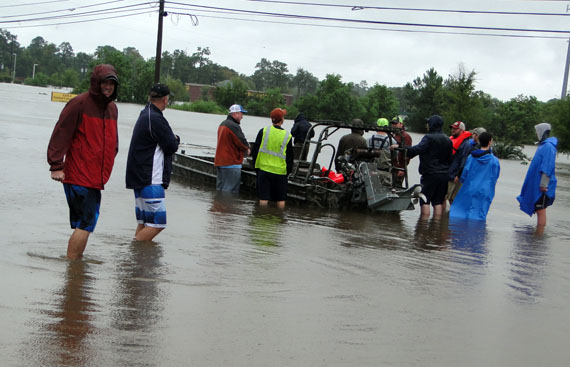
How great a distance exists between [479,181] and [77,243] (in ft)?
25.4

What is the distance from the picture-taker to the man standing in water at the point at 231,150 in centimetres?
1255

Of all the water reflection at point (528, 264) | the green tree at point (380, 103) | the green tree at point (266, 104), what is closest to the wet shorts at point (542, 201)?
the water reflection at point (528, 264)

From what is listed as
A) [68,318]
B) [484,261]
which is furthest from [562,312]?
[68,318]

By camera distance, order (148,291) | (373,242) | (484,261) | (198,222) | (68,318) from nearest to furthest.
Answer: (68,318), (148,291), (484,261), (373,242), (198,222)

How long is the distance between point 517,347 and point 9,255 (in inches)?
188

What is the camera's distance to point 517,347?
513 cm

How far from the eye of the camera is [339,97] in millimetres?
120750

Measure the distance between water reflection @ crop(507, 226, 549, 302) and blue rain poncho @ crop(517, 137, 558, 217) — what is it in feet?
1.88

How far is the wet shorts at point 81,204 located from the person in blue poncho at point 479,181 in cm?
764

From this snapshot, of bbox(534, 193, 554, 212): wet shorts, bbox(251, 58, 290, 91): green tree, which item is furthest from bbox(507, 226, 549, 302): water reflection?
bbox(251, 58, 290, 91): green tree

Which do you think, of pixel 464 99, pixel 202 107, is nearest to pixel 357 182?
pixel 464 99

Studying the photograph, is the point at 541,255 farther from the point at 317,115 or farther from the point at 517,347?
the point at 317,115

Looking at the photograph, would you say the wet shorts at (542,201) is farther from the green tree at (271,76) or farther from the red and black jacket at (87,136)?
the green tree at (271,76)

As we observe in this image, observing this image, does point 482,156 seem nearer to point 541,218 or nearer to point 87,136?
point 541,218
